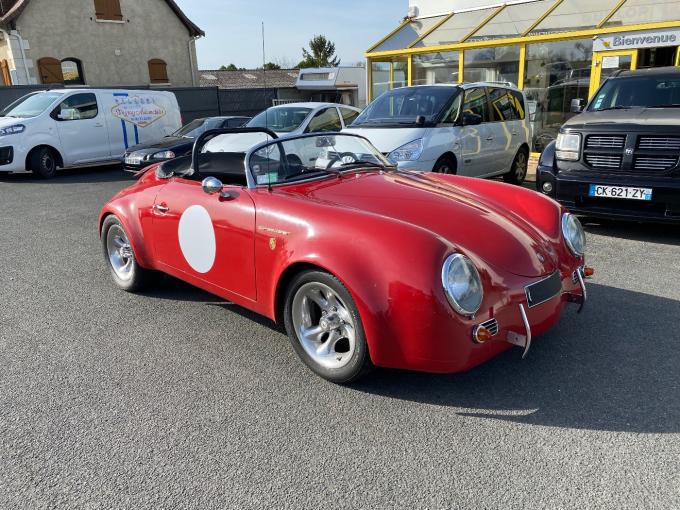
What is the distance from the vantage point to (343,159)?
4.15 m

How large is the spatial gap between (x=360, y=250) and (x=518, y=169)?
744cm

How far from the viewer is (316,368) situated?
3189 mm

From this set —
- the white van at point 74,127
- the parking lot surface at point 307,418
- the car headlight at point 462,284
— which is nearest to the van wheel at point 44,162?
the white van at point 74,127

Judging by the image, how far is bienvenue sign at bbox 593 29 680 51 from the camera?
9.95 meters

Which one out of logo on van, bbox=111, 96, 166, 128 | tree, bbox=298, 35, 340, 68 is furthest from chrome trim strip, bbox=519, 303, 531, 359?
tree, bbox=298, 35, 340, 68

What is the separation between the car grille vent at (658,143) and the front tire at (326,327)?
4.30m

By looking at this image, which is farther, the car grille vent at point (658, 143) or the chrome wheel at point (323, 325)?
the car grille vent at point (658, 143)

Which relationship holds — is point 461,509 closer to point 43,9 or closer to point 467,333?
point 467,333

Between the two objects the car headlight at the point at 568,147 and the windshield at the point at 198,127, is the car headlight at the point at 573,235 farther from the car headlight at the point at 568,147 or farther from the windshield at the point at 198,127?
the windshield at the point at 198,127

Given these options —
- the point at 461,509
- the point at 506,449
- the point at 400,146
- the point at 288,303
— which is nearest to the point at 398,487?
the point at 461,509

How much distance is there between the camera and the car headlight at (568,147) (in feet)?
20.4

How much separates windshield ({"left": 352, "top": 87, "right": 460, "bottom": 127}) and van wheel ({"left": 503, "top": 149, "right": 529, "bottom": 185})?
1.98 metres

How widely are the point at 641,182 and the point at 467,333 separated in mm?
3981

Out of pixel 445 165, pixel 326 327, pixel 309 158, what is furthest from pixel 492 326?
pixel 445 165
